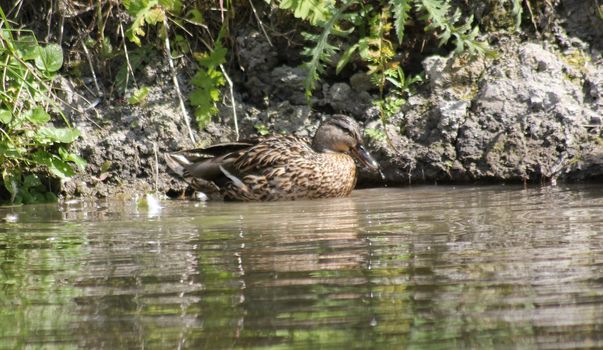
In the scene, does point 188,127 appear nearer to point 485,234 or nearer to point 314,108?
point 314,108

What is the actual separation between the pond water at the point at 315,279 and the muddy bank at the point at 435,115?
4.76 ft

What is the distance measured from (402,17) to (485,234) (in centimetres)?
325

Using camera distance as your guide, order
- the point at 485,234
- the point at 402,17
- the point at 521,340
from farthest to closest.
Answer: the point at 402,17 → the point at 485,234 → the point at 521,340

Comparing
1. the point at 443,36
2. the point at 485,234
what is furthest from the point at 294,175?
the point at 485,234

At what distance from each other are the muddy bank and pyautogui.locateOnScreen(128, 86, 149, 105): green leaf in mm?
58

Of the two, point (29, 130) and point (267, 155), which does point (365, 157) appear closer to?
point (267, 155)

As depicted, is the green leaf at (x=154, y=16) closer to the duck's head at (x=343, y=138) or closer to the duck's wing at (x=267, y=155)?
the duck's wing at (x=267, y=155)

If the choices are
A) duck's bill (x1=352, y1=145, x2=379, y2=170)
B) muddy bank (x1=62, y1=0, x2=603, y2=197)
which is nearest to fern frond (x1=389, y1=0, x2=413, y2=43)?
muddy bank (x1=62, y1=0, x2=603, y2=197)

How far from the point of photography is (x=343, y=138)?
8.70 metres

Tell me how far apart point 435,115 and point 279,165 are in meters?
1.29

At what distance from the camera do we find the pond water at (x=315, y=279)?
3287 mm

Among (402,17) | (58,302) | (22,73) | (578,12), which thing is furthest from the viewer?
(578,12)

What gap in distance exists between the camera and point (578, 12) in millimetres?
9031

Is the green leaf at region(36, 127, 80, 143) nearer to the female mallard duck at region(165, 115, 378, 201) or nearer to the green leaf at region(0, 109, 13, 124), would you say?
the green leaf at region(0, 109, 13, 124)
